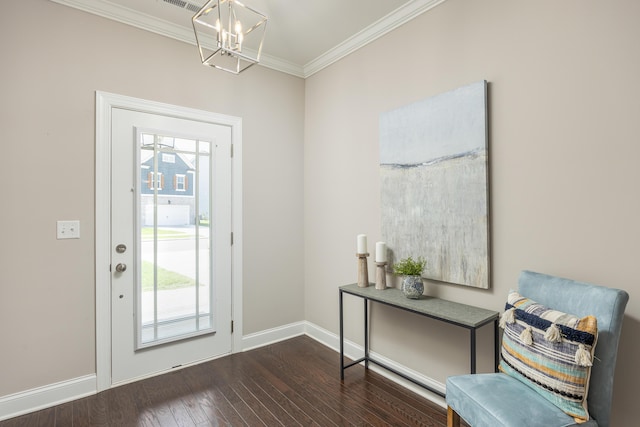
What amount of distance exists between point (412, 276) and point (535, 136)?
1.11 m

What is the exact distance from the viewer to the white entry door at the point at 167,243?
2.55 meters

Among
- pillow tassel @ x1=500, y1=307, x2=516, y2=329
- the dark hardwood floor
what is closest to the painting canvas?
pillow tassel @ x1=500, y1=307, x2=516, y2=329

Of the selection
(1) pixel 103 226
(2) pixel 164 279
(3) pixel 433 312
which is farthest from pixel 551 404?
(1) pixel 103 226

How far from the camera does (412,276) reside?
227cm

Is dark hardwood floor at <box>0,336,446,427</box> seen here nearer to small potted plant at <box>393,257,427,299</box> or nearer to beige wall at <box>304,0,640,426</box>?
beige wall at <box>304,0,640,426</box>

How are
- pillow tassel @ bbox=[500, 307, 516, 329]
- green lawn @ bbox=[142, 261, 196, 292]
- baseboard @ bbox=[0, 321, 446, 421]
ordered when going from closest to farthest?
pillow tassel @ bbox=[500, 307, 516, 329], baseboard @ bbox=[0, 321, 446, 421], green lawn @ bbox=[142, 261, 196, 292]

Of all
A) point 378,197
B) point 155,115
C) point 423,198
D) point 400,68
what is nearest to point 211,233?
point 155,115

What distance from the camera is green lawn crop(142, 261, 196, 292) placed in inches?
104

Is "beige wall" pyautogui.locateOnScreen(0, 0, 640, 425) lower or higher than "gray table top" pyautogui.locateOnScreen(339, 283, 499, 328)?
higher

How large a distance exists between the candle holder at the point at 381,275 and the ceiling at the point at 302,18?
186 cm

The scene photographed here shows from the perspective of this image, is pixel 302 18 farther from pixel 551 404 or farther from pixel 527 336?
pixel 551 404

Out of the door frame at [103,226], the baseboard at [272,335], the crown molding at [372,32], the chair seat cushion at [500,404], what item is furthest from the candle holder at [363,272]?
the door frame at [103,226]

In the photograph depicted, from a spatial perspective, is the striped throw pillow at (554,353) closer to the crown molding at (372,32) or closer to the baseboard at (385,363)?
the baseboard at (385,363)

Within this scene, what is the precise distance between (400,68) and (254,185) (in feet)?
5.49
